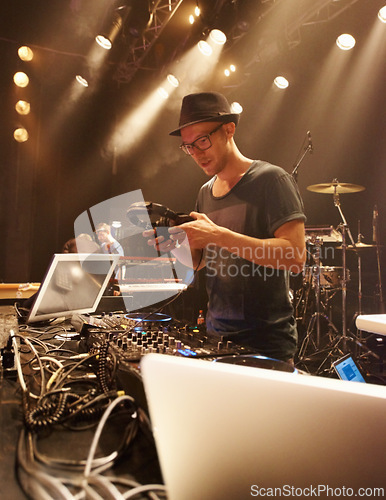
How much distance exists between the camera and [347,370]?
2391 mm

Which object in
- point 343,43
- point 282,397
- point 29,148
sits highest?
point 343,43

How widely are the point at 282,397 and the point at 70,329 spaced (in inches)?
60.6

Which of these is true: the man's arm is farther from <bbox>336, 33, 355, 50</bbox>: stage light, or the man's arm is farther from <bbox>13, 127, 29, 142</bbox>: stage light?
<bbox>13, 127, 29, 142</bbox>: stage light

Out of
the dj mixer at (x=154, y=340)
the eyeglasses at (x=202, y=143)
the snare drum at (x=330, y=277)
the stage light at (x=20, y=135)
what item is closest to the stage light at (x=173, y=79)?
the stage light at (x=20, y=135)

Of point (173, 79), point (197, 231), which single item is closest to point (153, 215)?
point (197, 231)

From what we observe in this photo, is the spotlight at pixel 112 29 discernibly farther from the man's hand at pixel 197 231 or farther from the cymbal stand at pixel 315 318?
the man's hand at pixel 197 231

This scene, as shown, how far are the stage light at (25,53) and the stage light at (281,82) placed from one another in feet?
13.4

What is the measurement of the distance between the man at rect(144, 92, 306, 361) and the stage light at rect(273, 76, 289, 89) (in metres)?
4.59

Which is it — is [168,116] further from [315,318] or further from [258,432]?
[258,432]

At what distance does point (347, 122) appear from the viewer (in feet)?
19.9

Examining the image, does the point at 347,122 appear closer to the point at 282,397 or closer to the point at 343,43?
the point at 343,43

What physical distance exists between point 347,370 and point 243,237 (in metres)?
1.49

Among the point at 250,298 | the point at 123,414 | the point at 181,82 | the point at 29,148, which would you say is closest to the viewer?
the point at 123,414

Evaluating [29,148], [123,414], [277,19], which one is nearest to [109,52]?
[29,148]
